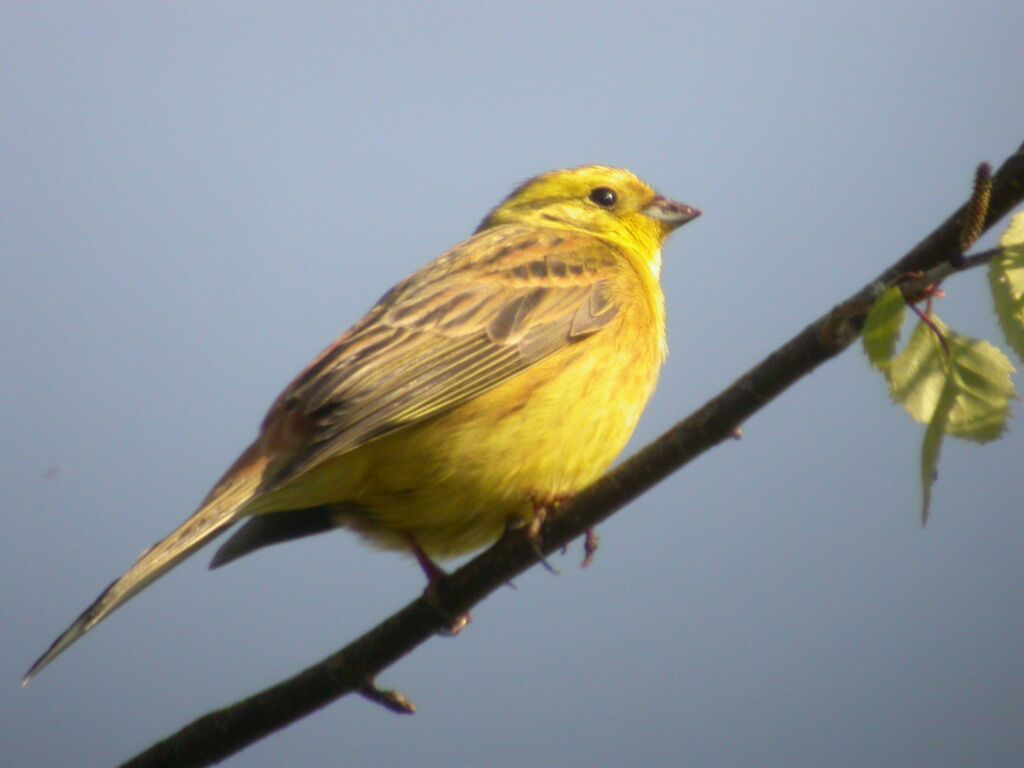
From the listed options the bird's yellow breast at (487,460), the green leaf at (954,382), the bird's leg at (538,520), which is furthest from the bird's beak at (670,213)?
the green leaf at (954,382)

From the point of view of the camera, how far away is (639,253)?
611 cm

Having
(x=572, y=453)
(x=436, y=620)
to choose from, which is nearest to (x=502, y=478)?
(x=572, y=453)

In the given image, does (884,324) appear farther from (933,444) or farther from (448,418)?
(448,418)

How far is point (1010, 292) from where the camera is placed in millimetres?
2562

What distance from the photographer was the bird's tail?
3844 mm

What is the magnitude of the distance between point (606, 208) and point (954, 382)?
382cm

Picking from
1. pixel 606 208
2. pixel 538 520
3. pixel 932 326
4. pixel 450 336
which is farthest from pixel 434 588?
pixel 606 208

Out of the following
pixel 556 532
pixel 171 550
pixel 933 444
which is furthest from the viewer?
pixel 171 550

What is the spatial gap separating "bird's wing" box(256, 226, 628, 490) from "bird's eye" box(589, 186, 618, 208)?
20.9 inches

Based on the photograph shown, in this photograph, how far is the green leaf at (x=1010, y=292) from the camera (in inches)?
101

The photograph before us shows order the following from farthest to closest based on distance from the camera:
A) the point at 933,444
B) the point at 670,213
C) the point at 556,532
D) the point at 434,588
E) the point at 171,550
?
the point at 670,213, the point at 434,588, the point at 171,550, the point at 556,532, the point at 933,444

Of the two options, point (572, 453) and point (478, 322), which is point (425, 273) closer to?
point (478, 322)

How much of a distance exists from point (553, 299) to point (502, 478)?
1003mm

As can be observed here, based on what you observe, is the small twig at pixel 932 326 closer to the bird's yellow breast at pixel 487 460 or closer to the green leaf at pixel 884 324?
the green leaf at pixel 884 324
